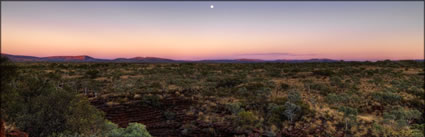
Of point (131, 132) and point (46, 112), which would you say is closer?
point (46, 112)

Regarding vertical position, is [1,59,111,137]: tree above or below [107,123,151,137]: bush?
above

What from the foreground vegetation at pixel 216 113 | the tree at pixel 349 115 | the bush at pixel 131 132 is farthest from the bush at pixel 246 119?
the bush at pixel 131 132

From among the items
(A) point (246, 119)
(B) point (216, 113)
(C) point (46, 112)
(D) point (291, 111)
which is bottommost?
(B) point (216, 113)

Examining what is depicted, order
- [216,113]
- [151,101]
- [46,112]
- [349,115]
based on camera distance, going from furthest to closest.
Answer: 1. [151,101]
2. [216,113]
3. [349,115]
4. [46,112]

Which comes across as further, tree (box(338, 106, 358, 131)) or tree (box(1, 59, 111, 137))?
tree (box(338, 106, 358, 131))

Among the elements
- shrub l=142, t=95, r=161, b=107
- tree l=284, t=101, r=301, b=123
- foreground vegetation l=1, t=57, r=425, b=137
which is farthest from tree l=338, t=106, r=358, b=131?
shrub l=142, t=95, r=161, b=107

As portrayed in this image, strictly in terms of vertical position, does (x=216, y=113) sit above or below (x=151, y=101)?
below

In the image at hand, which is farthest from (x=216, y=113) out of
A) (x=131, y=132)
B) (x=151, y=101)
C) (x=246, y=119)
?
(x=131, y=132)

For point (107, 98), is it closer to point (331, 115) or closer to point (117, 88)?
point (117, 88)

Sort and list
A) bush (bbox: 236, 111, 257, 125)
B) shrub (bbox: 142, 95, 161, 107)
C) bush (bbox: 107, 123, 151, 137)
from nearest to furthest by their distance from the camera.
A: bush (bbox: 107, 123, 151, 137)
bush (bbox: 236, 111, 257, 125)
shrub (bbox: 142, 95, 161, 107)

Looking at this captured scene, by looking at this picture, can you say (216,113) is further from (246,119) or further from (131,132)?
(131,132)

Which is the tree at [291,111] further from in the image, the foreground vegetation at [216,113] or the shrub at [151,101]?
the shrub at [151,101]

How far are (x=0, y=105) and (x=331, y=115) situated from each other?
15.0 metres

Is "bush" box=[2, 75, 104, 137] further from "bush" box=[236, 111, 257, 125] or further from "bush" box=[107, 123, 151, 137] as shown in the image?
"bush" box=[236, 111, 257, 125]
